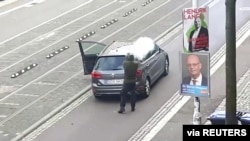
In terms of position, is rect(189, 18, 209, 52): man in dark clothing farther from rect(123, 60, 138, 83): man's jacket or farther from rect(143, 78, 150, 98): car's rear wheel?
rect(143, 78, 150, 98): car's rear wheel

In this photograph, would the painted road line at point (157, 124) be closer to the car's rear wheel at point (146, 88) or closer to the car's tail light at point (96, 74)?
the car's rear wheel at point (146, 88)

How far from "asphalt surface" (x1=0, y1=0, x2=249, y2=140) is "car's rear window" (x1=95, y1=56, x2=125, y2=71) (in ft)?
3.42

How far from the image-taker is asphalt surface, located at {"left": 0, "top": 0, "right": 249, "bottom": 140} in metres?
18.3

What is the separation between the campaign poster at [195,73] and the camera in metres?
13.6

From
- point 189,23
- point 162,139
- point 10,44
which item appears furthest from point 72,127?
point 10,44

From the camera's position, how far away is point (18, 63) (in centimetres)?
2555

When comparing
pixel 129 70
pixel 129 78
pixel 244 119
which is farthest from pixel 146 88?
pixel 244 119

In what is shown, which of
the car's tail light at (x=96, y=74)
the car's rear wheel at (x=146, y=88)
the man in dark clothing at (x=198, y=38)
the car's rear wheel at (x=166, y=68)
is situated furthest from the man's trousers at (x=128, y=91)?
the man in dark clothing at (x=198, y=38)

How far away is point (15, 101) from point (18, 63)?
196 inches

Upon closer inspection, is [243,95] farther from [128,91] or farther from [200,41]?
[200,41]

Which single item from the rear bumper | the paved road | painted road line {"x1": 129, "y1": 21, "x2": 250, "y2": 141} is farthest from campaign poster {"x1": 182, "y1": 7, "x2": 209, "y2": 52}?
the paved road

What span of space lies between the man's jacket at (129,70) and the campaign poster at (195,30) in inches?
167

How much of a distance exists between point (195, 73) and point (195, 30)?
103 cm

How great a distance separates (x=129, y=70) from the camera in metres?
18.5
